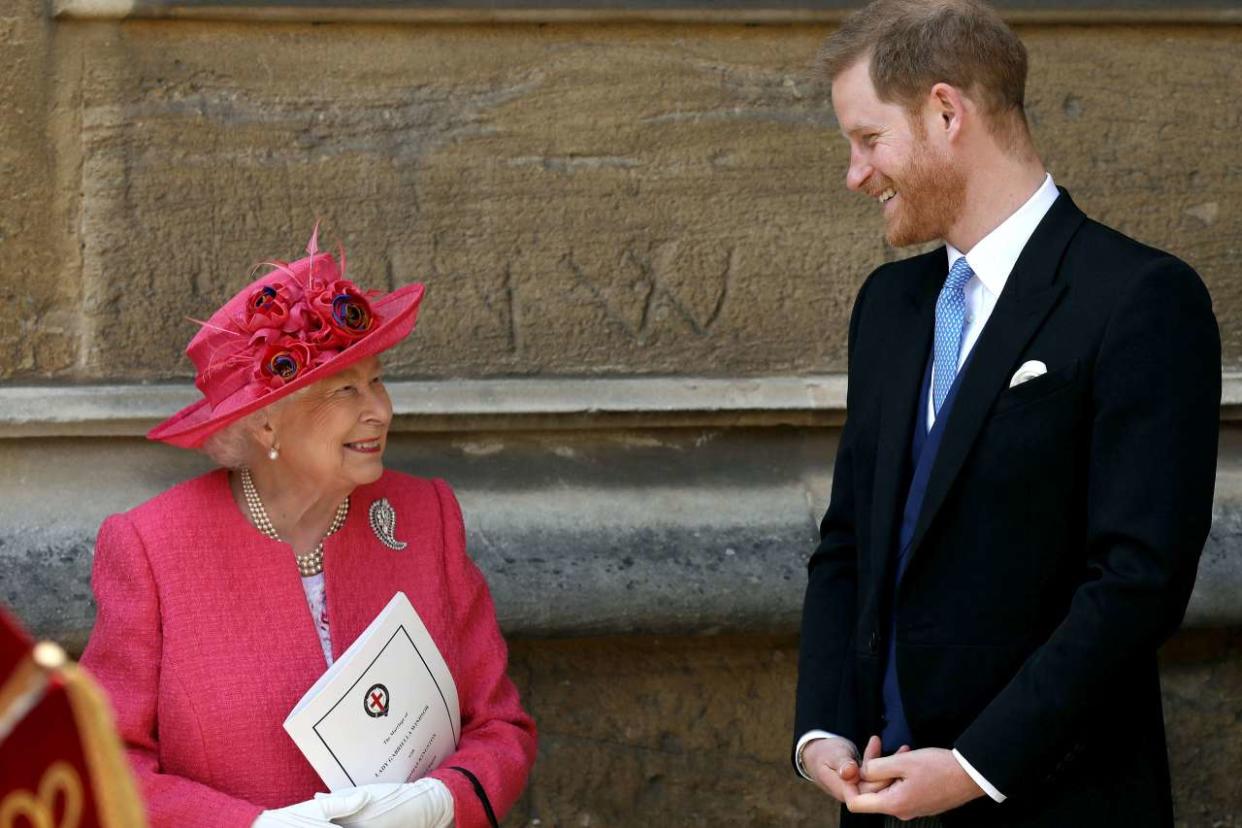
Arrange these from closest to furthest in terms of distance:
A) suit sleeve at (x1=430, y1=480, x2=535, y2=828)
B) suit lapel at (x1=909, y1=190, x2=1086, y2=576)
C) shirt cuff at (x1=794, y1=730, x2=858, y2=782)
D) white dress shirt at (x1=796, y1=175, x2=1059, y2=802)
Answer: suit lapel at (x1=909, y1=190, x2=1086, y2=576) < white dress shirt at (x1=796, y1=175, x2=1059, y2=802) < shirt cuff at (x1=794, y1=730, x2=858, y2=782) < suit sleeve at (x1=430, y1=480, x2=535, y2=828)

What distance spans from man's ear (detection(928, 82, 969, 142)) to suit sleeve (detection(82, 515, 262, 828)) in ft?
4.16

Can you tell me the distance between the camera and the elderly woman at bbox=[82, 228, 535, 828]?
244cm

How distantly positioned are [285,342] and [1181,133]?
2143 mm

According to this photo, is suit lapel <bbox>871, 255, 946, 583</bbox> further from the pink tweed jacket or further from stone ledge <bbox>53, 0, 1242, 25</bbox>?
stone ledge <bbox>53, 0, 1242, 25</bbox>

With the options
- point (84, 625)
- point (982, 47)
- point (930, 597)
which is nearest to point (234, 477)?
point (84, 625)

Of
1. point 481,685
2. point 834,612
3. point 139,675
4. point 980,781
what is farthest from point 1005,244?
point 139,675

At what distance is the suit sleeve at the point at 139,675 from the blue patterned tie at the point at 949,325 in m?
1.11

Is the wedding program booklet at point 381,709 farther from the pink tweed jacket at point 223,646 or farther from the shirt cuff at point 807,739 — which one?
the shirt cuff at point 807,739

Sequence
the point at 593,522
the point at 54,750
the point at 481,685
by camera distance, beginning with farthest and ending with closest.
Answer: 1. the point at 593,522
2. the point at 481,685
3. the point at 54,750

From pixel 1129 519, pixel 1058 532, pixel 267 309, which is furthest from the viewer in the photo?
pixel 267 309

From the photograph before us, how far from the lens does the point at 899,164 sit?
230cm

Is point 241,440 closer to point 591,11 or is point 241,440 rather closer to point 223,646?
point 223,646

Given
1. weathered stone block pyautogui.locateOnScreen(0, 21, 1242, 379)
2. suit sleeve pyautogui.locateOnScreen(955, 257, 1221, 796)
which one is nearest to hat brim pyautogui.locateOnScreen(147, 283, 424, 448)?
weathered stone block pyautogui.locateOnScreen(0, 21, 1242, 379)

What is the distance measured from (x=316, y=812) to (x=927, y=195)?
3.87 ft
